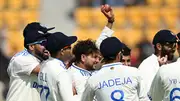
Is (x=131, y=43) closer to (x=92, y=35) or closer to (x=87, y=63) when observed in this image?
(x=92, y=35)

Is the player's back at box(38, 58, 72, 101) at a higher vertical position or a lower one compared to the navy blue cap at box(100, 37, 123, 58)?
lower

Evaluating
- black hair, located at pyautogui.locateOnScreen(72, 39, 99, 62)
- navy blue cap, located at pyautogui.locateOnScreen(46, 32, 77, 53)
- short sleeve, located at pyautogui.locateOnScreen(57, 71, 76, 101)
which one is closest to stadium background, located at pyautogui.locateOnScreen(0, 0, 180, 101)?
black hair, located at pyautogui.locateOnScreen(72, 39, 99, 62)

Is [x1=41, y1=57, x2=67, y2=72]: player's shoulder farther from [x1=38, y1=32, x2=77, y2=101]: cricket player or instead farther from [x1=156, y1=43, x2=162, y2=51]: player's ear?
[x1=156, y1=43, x2=162, y2=51]: player's ear

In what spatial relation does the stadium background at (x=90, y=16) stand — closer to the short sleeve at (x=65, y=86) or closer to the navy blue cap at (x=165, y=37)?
the navy blue cap at (x=165, y=37)

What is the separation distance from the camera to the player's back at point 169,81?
28.3ft

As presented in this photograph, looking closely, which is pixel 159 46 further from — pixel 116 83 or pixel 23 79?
pixel 23 79

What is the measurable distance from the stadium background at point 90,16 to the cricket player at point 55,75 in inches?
625

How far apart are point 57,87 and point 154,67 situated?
157 centimetres

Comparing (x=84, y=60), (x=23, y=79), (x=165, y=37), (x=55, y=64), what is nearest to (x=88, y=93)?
(x=55, y=64)

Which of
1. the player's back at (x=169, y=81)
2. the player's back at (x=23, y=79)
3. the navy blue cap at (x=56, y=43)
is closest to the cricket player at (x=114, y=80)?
the player's back at (x=169, y=81)

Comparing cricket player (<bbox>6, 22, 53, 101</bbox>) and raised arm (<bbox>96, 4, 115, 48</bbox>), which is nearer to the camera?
cricket player (<bbox>6, 22, 53, 101</bbox>)

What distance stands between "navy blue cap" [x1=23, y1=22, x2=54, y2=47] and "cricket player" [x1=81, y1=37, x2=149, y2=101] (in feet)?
4.31

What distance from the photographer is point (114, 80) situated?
8.40 m

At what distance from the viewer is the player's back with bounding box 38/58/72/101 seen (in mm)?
8688
